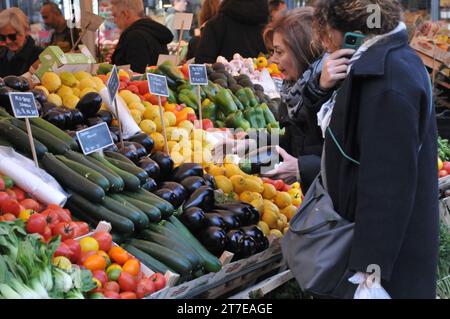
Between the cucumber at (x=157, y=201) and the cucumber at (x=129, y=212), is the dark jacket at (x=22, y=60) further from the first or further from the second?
the cucumber at (x=129, y=212)

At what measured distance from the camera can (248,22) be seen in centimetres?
724

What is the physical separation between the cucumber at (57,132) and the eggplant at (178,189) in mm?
493

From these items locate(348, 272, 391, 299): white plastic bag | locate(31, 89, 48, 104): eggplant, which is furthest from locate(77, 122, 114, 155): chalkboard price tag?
locate(348, 272, 391, 299): white plastic bag

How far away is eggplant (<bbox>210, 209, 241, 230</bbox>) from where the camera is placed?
352 centimetres

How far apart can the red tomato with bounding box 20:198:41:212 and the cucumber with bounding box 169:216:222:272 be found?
652mm

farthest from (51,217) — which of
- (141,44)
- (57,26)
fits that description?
(57,26)

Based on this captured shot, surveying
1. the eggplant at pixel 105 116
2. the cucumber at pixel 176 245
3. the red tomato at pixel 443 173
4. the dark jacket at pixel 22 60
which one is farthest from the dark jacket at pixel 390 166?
the dark jacket at pixel 22 60

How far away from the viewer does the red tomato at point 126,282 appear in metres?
2.82

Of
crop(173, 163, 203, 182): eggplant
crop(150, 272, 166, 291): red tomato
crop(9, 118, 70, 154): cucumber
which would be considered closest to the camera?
crop(150, 272, 166, 291): red tomato

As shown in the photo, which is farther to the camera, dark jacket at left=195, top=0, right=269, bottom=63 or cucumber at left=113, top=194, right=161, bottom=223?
dark jacket at left=195, top=0, right=269, bottom=63

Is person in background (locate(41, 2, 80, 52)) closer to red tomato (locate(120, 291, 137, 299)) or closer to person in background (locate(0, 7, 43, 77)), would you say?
person in background (locate(0, 7, 43, 77))
